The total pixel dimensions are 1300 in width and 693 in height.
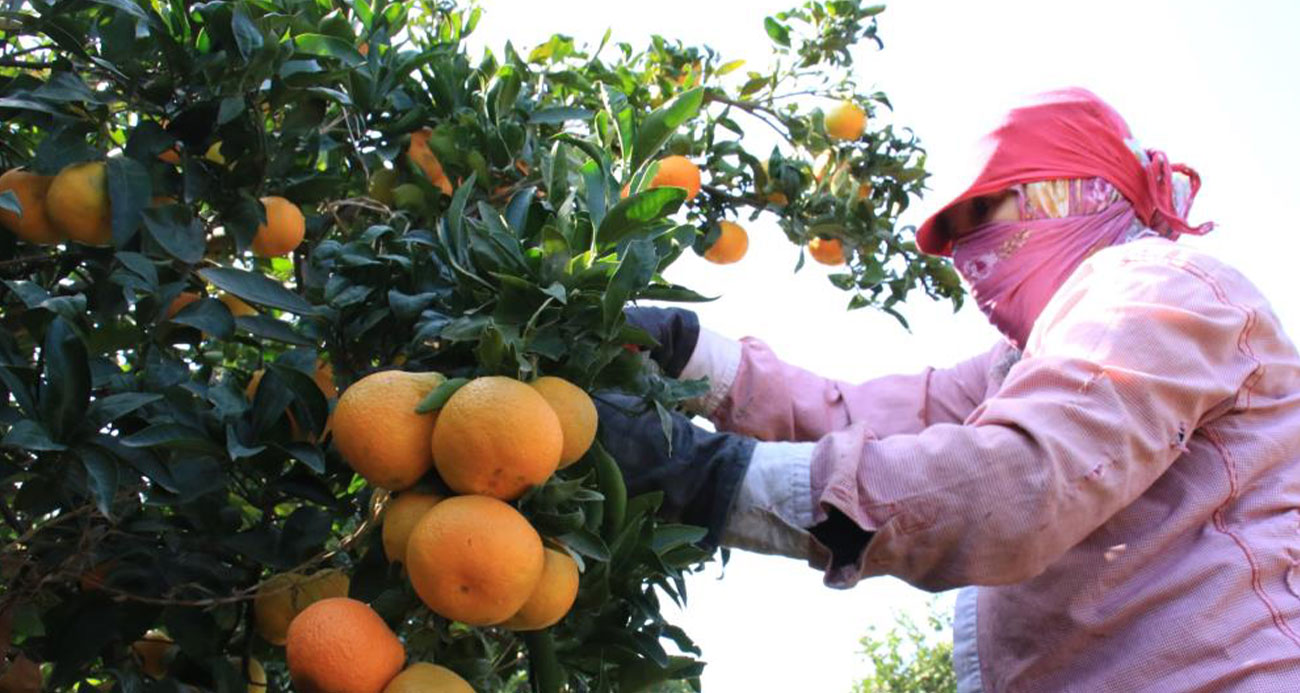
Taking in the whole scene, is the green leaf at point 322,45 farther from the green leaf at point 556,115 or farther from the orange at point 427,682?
the orange at point 427,682

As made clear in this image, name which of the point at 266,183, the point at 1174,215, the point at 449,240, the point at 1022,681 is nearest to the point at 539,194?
the point at 449,240

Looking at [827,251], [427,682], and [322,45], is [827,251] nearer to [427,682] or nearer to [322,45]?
[322,45]

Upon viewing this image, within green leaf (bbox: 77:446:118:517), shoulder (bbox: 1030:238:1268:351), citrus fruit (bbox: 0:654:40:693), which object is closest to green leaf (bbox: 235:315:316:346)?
green leaf (bbox: 77:446:118:517)

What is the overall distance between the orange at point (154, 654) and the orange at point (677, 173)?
1007 millimetres

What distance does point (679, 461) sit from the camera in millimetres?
1379

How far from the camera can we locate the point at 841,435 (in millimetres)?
1449

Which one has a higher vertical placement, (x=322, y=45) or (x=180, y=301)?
(x=322, y=45)

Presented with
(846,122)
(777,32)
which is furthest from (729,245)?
(777,32)

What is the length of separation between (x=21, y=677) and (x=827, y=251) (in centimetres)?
179

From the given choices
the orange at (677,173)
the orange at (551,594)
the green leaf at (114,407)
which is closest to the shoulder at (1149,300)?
the orange at (677,173)

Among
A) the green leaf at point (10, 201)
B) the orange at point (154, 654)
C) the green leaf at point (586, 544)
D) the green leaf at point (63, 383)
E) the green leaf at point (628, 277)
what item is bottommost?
the orange at point (154, 654)

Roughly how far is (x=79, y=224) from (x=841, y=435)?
0.95 metres

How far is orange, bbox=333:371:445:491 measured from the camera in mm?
1112

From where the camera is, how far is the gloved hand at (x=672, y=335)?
1982 mm
